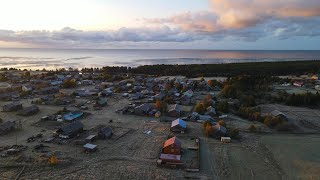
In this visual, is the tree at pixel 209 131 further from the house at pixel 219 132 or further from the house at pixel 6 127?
the house at pixel 6 127

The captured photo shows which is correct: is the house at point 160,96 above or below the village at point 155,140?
above

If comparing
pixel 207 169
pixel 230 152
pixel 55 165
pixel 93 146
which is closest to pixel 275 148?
pixel 230 152

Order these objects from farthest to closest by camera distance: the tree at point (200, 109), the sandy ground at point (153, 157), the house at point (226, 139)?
the tree at point (200, 109)
the house at point (226, 139)
the sandy ground at point (153, 157)

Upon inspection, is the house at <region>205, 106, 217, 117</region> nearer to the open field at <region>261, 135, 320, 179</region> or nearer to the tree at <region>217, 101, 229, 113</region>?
the tree at <region>217, 101, 229, 113</region>

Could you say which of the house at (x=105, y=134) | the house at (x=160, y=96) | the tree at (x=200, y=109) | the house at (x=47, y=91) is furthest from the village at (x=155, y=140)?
the house at (x=47, y=91)

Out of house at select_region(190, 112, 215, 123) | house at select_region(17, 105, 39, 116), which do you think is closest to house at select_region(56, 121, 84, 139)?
house at select_region(17, 105, 39, 116)

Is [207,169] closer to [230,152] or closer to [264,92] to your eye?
[230,152]

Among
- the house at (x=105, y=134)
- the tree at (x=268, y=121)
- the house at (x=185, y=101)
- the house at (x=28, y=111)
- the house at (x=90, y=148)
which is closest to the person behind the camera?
the house at (x=90, y=148)
